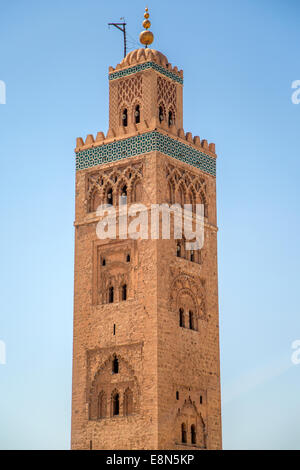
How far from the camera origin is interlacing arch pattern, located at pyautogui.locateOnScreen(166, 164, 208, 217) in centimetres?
2758

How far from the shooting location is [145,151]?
27.4 meters

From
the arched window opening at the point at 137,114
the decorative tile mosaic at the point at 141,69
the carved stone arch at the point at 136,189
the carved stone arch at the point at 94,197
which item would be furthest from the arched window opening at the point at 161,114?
the carved stone arch at the point at 94,197

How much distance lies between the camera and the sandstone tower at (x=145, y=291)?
85.4 ft

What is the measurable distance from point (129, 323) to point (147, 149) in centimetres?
436

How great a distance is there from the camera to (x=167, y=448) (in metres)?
25.5

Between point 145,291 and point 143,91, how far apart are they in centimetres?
534

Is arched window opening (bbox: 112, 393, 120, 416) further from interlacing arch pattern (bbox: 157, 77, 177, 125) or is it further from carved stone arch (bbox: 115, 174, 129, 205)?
interlacing arch pattern (bbox: 157, 77, 177, 125)

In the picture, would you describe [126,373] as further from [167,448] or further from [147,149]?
[147,149]

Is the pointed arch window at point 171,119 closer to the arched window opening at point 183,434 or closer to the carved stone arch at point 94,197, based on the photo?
the carved stone arch at point 94,197

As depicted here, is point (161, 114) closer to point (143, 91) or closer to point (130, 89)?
point (143, 91)

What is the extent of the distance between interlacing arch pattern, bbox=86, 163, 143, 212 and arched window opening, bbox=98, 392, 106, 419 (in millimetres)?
4749

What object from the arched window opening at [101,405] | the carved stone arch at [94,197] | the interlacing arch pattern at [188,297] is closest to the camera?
the arched window opening at [101,405]

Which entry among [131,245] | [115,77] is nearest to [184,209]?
[131,245]

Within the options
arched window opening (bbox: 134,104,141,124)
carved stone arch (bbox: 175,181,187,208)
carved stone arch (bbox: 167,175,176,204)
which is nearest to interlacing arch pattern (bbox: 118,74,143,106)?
arched window opening (bbox: 134,104,141,124)
